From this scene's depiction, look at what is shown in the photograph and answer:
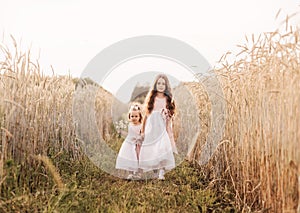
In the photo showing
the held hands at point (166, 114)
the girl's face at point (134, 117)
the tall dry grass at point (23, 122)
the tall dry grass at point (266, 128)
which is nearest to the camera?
the tall dry grass at point (266, 128)

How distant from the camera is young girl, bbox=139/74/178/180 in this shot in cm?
474

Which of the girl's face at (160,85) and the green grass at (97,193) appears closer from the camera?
the green grass at (97,193)

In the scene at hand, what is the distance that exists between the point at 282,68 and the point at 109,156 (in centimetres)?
302

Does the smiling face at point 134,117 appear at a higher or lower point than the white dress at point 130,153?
higher

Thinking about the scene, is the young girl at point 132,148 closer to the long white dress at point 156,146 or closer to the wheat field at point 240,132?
the long white dress at point 156,146

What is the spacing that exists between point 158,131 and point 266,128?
6.54 ft

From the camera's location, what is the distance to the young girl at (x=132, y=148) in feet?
16.2

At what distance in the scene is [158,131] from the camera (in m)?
4.79

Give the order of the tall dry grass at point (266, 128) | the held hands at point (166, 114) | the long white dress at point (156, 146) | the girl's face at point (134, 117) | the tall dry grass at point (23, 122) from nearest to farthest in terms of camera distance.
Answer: the tall dry grass at point (266, 128) < the tall dry grass at point (23, 122) < the long white dress at point (156, 146) < the held hands at point (166, 114) < the girl's face at point (134, 117)

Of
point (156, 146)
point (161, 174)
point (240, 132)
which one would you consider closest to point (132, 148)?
point (156, 146)

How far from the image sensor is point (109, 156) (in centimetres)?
538

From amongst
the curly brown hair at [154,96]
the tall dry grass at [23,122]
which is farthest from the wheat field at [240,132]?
the curly brown hair at [154,96]

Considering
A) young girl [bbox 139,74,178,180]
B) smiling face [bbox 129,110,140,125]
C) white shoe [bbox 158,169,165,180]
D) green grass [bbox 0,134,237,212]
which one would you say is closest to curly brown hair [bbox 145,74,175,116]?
young girl [bbox 139,74,178,180]

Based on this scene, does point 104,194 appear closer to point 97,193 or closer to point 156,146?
point 97,193
